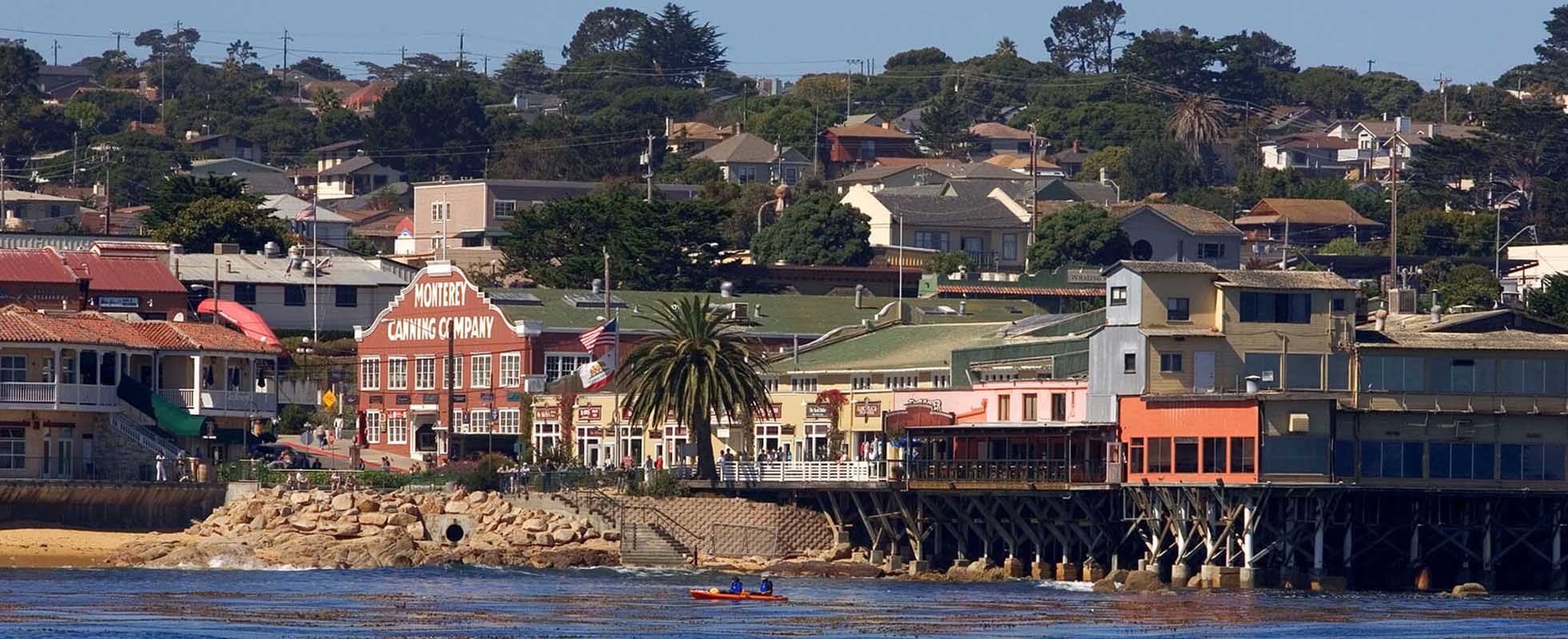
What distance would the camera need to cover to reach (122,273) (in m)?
130

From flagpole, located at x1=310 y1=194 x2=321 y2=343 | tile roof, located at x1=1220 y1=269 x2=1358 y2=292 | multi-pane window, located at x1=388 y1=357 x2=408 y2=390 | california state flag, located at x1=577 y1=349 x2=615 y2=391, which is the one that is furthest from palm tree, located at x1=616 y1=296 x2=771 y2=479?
flagpole, located at x1=310 y1=194 x2=321 y2=343

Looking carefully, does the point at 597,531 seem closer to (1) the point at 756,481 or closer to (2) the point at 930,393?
(1) the point at 756,481

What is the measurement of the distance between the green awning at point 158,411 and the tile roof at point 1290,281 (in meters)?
39.1

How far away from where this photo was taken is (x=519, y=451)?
→ 370 feet

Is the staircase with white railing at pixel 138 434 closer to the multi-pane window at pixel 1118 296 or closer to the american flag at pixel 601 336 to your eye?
the american flag at pixel 601 336

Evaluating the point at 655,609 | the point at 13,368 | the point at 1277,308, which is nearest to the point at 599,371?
the point at 13,368

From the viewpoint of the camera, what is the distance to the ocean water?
71250 mm

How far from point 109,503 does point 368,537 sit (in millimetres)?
9820

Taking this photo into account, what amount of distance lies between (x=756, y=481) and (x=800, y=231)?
7299 centimetres

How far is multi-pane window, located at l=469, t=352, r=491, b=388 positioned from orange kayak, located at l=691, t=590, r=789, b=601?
139 feet

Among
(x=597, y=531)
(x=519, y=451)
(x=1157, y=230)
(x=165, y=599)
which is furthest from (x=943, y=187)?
(x=165, y=599)

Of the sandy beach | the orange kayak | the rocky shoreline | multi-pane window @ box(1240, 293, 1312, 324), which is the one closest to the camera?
the orange kayak

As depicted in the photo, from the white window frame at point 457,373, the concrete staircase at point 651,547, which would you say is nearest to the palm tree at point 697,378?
the concrete staircase at point 651,547

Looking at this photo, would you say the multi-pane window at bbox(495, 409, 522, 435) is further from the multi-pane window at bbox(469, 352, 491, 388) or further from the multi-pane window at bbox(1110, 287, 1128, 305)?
the multi-pane window at bbox(1110, 287, 1128, 305)
